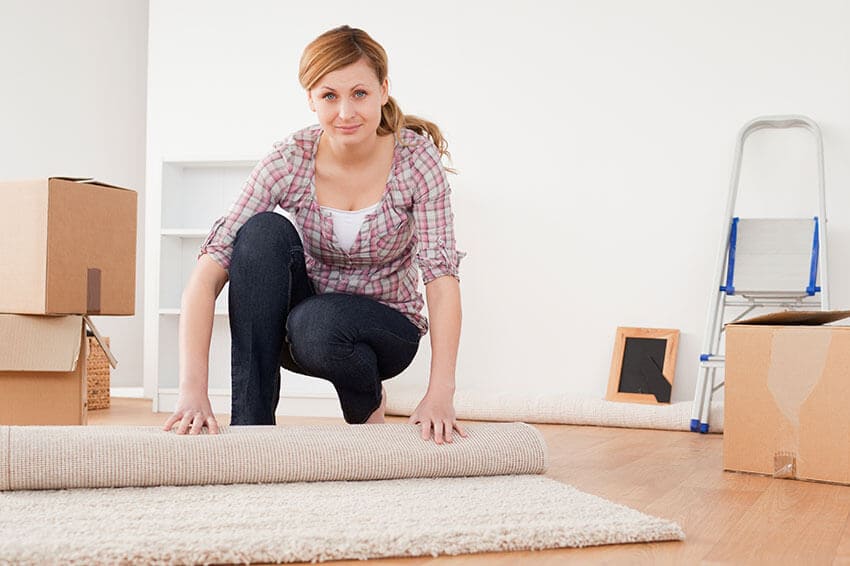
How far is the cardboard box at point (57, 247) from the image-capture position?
91.0 inches

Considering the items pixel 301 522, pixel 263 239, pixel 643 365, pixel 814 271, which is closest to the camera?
pixel 301 522

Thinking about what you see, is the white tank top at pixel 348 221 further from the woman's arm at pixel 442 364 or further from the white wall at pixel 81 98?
the white wall at pixel 81 98

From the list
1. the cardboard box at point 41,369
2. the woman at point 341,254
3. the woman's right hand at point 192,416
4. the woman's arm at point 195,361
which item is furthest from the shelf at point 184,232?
the woman's right hand at point 192,416

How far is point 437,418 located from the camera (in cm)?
176

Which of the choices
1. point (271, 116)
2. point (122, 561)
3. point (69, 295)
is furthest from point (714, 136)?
point (122, 561)

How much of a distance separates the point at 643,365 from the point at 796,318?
1508 millimetres

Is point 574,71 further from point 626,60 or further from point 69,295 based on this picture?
point 69,295

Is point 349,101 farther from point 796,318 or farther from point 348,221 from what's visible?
point 796,318

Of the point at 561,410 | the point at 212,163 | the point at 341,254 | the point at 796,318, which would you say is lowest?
the point at 561,410

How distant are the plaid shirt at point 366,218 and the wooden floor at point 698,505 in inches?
20.5

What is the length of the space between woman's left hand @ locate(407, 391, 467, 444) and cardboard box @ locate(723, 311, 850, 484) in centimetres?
64

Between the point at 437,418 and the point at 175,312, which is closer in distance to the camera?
the point at 437,418

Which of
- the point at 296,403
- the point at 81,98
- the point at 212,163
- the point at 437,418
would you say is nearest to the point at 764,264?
the point at 296,403

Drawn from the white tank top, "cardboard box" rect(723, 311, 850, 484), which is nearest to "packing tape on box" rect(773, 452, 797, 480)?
"cardboard box" rect(723, 311, 850, 484)
